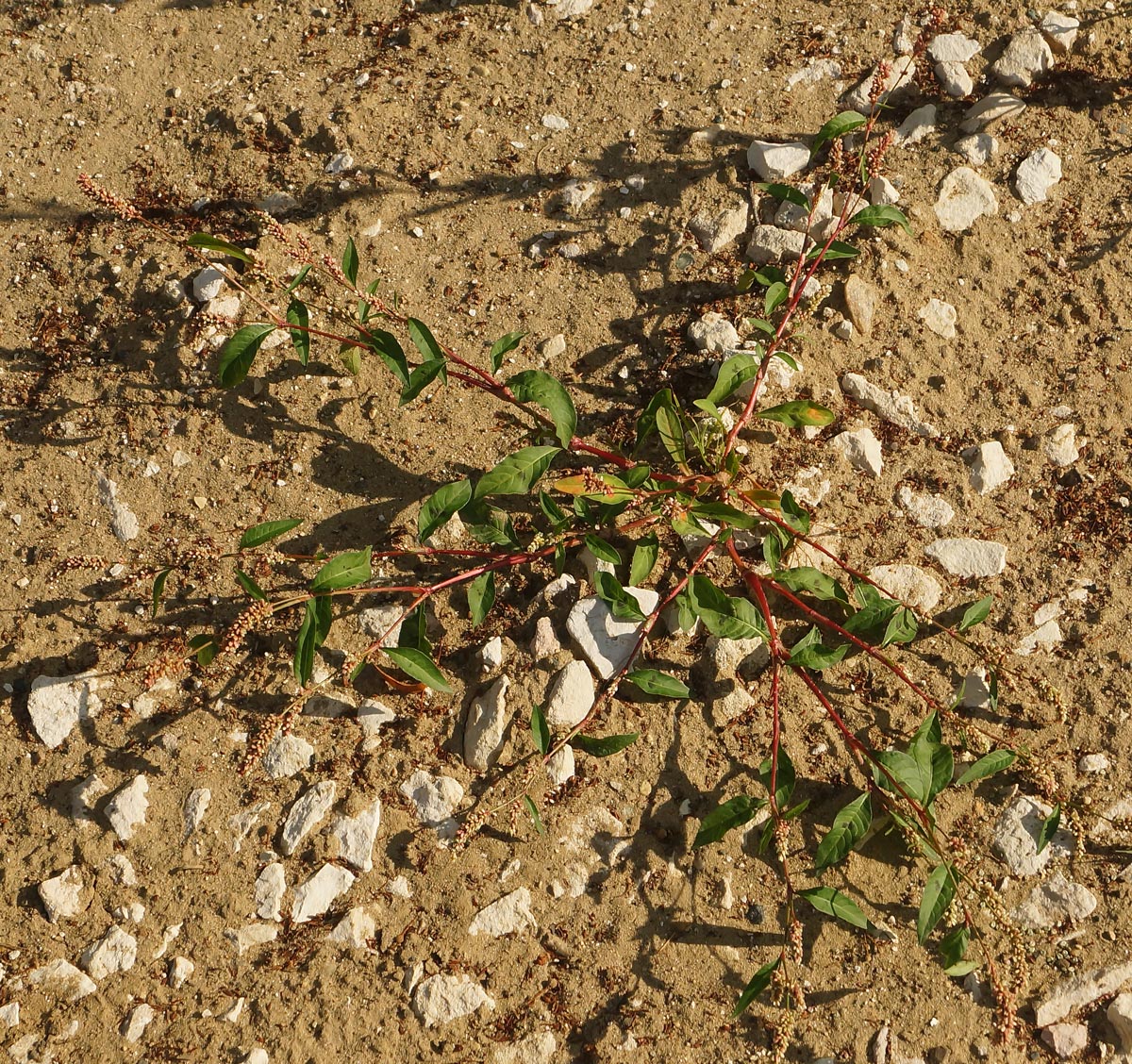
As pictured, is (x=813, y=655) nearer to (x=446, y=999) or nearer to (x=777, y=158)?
(x=446, y=999)

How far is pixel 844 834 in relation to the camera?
10.3ft

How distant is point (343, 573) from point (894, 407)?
7.38 ft

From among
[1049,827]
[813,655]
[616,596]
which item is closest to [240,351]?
[616,596]

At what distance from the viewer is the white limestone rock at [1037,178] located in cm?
400

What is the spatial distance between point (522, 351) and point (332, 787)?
6.11 feet

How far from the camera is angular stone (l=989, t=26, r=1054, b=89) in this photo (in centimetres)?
409

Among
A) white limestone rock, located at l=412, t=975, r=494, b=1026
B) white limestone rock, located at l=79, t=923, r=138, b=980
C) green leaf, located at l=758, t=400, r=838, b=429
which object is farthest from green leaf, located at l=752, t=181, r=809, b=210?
white limestone rock, located at l=79, t=923, r=138, b=980

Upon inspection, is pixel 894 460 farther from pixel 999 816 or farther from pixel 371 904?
pixel 371 904

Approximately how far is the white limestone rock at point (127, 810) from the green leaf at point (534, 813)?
1.40 meters

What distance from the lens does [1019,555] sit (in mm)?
3656

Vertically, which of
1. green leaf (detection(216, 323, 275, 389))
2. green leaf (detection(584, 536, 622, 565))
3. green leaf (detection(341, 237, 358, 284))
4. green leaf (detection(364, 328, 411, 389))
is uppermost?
green leaf (detection(341, 237, 358, 284))

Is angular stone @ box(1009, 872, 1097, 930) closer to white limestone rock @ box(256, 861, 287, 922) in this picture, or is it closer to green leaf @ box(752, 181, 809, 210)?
white limestone rock @ box(256, 861, 287, 922)

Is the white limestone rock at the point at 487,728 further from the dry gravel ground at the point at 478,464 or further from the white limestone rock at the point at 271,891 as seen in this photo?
the white limestone rock at the point at 271,891

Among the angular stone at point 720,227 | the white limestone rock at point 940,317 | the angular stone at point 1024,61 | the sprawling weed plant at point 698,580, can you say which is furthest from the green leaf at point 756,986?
the angular stone at point 1024,61
